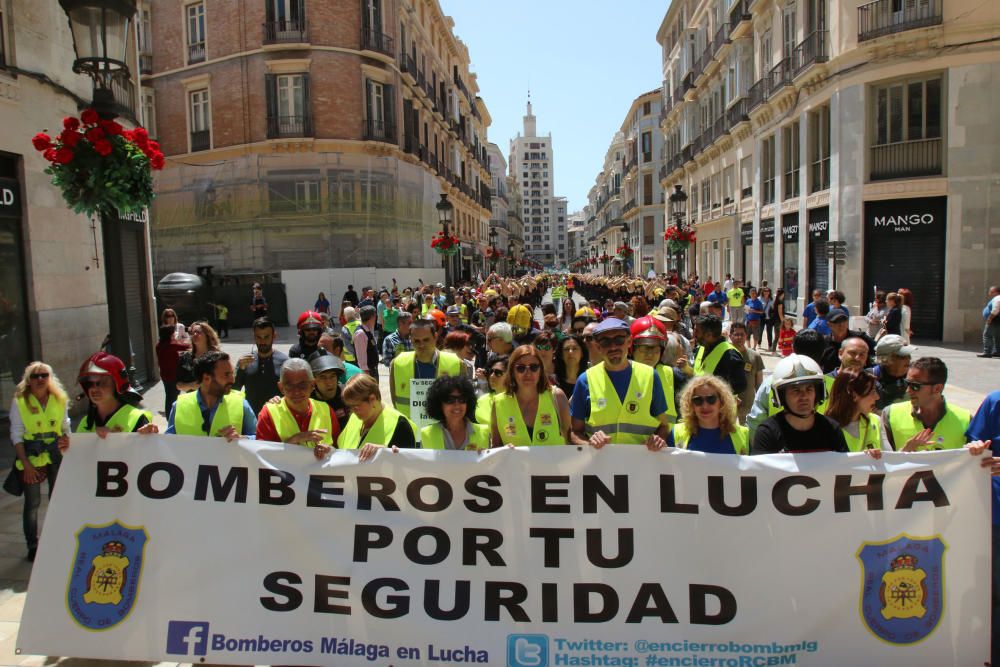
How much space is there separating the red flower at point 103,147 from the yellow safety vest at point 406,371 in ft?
9.12

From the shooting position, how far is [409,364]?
6.59 metres

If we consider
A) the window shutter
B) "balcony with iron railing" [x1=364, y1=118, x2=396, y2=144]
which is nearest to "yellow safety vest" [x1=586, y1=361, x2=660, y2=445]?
the window shutter

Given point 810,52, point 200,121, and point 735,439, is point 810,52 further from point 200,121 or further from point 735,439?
point 200,121

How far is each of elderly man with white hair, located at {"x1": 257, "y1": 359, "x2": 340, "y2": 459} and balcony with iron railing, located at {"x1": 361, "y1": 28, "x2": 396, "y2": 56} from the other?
28.0m

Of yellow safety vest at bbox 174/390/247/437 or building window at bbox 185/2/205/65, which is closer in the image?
yellow safety vest at bbox 174/390/247/437

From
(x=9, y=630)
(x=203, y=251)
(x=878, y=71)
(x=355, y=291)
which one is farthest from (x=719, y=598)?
(x=203, y=251)

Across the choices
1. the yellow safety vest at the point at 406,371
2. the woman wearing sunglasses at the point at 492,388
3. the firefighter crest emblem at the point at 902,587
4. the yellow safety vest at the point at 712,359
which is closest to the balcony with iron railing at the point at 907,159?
the yellow safety vest at the point at 712,359

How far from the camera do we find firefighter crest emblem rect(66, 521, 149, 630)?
403 cm

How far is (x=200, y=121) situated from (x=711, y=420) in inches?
1231

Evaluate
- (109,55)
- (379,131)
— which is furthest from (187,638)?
(379,131)

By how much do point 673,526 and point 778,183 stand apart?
25110 mm

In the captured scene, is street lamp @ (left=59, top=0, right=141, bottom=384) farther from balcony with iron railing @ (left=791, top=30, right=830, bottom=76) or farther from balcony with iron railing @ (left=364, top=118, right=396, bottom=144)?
balcony with iron railing @ (left=364, top=118, right=396, bottom=144)

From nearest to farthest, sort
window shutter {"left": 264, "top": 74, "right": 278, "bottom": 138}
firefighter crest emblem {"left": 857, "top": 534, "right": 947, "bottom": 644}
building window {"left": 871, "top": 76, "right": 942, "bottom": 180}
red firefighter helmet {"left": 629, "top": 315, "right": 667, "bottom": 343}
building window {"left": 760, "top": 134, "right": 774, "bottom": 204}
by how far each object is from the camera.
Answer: firefighter crest emblem {"left": 857, "top": 534, "right": 947, "bottom": 644}
red firefighter helmet {"left": 629, "top": 315, "right": 667, "bottom": 343}
building window {"left": 871, "top": 76, "right": 942, "bottom": 180}
building window {"left": 760, "top": 134, "right": 774, "bottom": 204}
window shutter {"left": 264, "top": 74, "right": 278, "bottom": 138}

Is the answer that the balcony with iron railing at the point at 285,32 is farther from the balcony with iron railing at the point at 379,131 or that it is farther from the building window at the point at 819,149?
the building window at the point at 819,149
